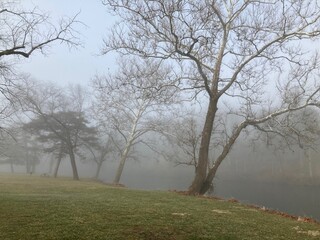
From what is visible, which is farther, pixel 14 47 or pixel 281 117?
pixel 281 117

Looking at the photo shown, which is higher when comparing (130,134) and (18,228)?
(130,134)

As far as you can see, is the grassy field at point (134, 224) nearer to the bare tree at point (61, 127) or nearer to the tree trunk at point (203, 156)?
the tree trunk at point (203, 156)

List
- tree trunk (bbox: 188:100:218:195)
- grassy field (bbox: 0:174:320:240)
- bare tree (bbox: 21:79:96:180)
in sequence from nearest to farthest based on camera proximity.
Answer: grassy field (bbox: 0:174:320:240), tree trunk (bbox: 188:100:218:195), bare tree (bbox: 21:79:96:180)

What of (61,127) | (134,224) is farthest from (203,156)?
(61,127)

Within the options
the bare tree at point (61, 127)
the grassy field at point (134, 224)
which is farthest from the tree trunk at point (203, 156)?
the bare tree at point (61, 127)

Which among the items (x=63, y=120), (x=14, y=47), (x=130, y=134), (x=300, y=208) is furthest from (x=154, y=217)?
(x=63, y=120)

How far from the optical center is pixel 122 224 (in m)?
8.09

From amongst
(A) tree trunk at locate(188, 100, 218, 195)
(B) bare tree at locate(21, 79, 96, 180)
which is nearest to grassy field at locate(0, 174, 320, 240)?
(A) tree trunk at locate(188, 100, 218, 195)

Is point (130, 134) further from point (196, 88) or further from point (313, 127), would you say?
point (313, 127)

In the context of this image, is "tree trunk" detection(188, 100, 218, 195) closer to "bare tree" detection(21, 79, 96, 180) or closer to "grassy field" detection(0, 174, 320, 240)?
"grassy field" detection(0, 174, 320, 240)

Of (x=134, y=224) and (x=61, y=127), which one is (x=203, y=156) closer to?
(x=134, y=224)

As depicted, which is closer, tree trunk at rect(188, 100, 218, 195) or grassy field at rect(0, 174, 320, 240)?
grassy field at rect(0, 174, 320, 240)

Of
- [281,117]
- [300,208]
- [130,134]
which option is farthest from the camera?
[130,134]

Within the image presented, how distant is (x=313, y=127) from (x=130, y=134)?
66.5ft
